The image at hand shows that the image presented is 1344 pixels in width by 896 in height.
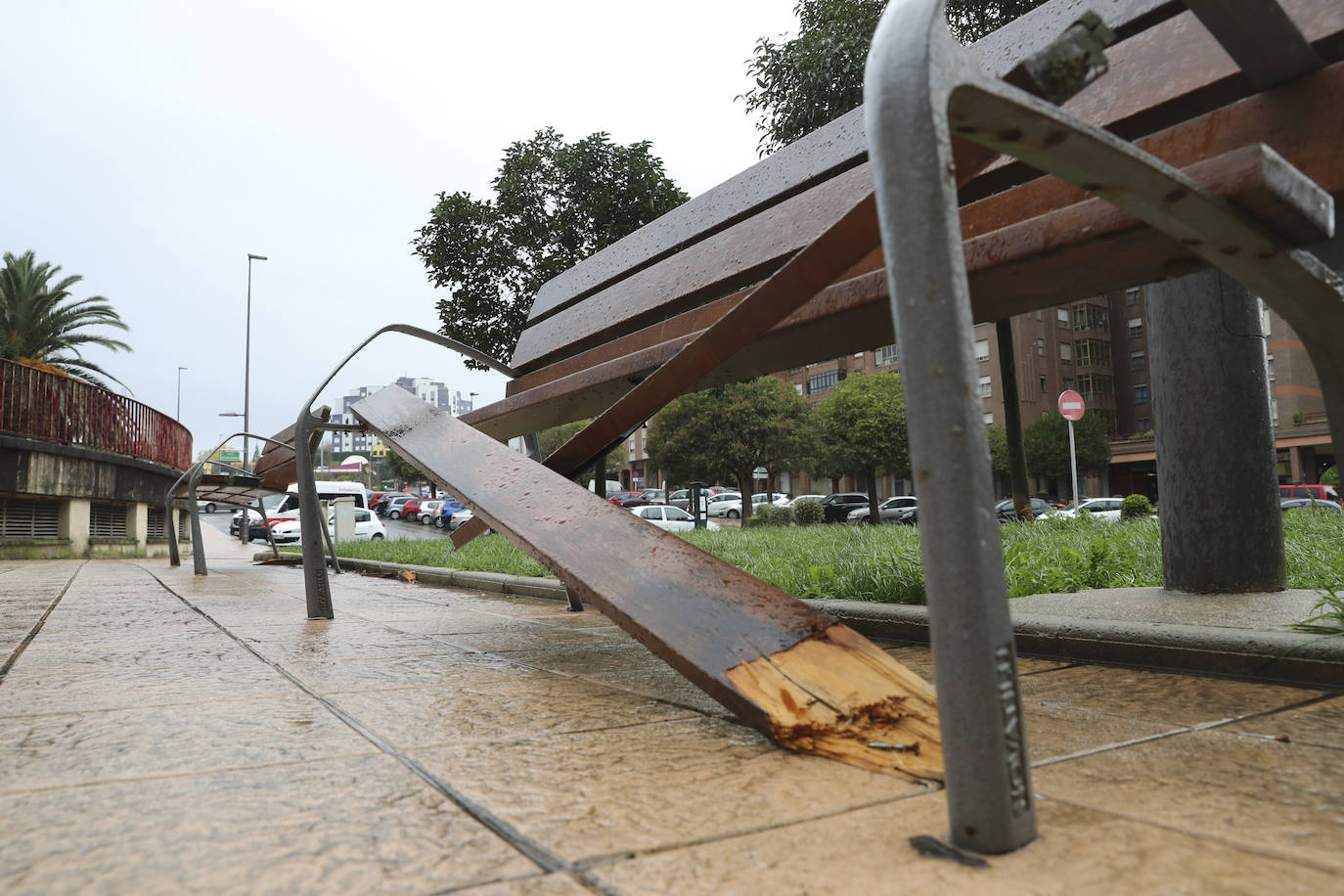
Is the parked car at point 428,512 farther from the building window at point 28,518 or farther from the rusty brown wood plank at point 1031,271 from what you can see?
the rusty brown wood plank at point 1031,271

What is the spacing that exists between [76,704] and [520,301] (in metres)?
11.4

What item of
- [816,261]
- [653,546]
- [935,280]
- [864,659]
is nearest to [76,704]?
[653,546]

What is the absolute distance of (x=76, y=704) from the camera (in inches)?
81.9

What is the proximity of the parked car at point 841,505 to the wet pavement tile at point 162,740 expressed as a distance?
35746 millimetres

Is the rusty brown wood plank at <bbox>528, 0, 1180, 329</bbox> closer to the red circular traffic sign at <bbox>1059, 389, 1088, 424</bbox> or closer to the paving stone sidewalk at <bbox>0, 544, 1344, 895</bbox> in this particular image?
the paving stone sidewalk at <bbox>0, 544, 1344, 895</bbox>

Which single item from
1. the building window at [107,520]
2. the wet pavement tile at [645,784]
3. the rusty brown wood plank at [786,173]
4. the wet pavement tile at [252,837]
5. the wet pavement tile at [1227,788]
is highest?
the rusty brown wood plank at [786,173]

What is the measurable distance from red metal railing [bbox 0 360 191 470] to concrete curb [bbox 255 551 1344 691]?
1483 centimetres

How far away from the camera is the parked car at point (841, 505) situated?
38.0 metres

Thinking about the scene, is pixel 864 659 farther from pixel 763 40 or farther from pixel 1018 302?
pixel 763 40

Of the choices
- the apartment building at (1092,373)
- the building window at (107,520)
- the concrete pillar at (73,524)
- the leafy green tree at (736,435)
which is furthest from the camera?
the apartment building at (1092,373)

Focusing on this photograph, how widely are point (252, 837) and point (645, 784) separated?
56 cm

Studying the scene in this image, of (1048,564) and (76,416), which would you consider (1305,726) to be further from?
(76,416)

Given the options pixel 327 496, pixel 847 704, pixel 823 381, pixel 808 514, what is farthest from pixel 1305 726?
pixel 823 381

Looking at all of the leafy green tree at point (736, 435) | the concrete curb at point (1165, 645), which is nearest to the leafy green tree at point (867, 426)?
the leafy green tree at point (736, 435)
